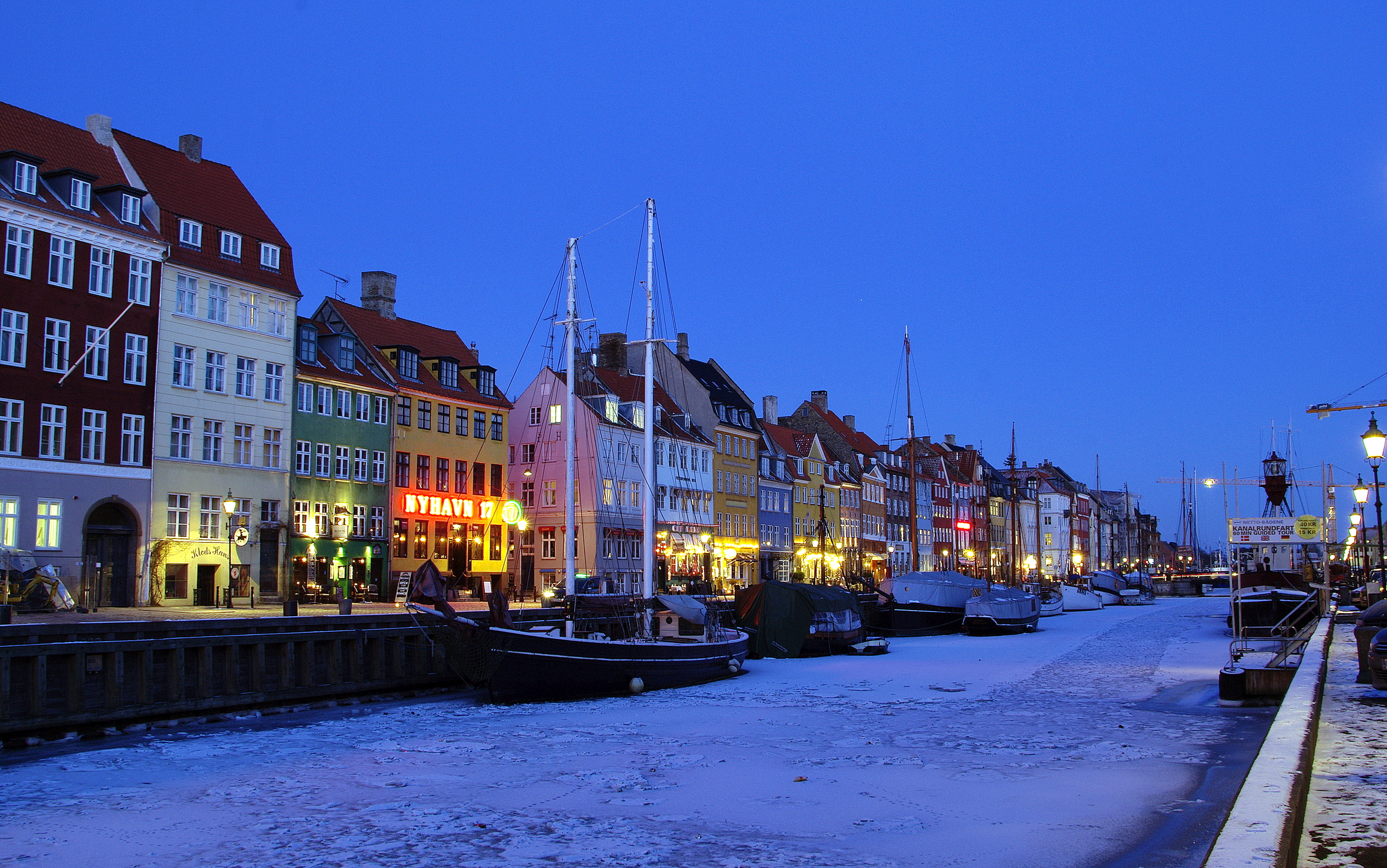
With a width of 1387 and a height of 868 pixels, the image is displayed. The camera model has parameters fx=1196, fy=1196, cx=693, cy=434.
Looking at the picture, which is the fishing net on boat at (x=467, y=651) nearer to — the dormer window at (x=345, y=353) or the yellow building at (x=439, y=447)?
the yellow building at (x=439, y=447)

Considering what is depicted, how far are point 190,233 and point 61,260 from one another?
6237 mm

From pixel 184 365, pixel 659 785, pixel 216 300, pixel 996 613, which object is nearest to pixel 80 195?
pixel 216 300

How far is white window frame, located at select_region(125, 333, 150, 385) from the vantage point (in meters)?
40.6

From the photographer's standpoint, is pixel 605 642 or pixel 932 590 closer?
pixel 605 642

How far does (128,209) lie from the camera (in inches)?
1597

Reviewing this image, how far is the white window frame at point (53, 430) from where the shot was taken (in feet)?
123

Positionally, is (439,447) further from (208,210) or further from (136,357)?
(136,357)

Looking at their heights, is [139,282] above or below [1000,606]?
above

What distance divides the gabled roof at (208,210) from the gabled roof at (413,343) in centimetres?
565

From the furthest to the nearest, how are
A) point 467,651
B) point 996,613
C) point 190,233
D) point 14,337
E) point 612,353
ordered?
point 612,353, point 996,613, point 190,233, point 14,337, point 467,651

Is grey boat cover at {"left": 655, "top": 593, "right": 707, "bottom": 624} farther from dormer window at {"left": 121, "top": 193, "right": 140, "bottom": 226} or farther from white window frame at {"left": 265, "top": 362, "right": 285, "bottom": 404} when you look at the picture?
dormer window at {"left": 121, "top": 193, "right": 140, "bottom": 226}

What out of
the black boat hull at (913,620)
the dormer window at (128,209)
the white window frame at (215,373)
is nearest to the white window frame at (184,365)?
the white window frame at (215,373)

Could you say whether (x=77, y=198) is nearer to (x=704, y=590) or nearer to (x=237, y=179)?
(x=237, y=179)

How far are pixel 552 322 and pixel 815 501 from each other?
184ft
